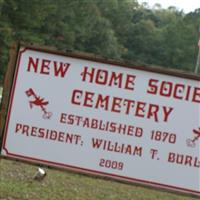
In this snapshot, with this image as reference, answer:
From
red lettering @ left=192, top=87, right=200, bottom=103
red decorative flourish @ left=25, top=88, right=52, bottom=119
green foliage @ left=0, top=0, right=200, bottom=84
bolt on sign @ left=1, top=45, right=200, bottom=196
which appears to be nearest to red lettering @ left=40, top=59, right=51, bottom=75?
bolt on sign @ left=1, top=45, right=200, bottom=196

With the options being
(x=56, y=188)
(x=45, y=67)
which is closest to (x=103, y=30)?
(x=56, y=188)

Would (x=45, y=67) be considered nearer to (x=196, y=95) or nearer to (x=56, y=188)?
(x=196, y=95)

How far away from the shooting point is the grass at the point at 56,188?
9977mm

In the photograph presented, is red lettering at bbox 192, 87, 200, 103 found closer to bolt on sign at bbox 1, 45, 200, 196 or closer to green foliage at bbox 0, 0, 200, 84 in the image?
bolt on sign at bbox 1, 45, 200, 196

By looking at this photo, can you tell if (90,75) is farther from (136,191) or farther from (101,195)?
(136,191)

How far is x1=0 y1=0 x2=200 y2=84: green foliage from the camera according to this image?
7194 centimetres

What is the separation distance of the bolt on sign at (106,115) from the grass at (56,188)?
3287 mm

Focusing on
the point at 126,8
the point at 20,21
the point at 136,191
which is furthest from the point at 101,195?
the point at 126,8

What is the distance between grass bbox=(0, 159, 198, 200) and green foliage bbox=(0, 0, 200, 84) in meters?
49.6

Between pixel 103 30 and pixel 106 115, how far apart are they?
324ft

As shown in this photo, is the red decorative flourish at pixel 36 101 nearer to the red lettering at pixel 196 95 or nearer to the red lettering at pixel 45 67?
the red lettering at pixel 45 67

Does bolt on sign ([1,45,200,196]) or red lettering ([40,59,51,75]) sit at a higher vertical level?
red lettering ([40,59,51,75])

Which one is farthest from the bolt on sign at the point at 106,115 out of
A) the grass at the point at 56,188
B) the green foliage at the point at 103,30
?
the green foliage at the point at 103,30

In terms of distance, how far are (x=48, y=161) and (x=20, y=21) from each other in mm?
68961
